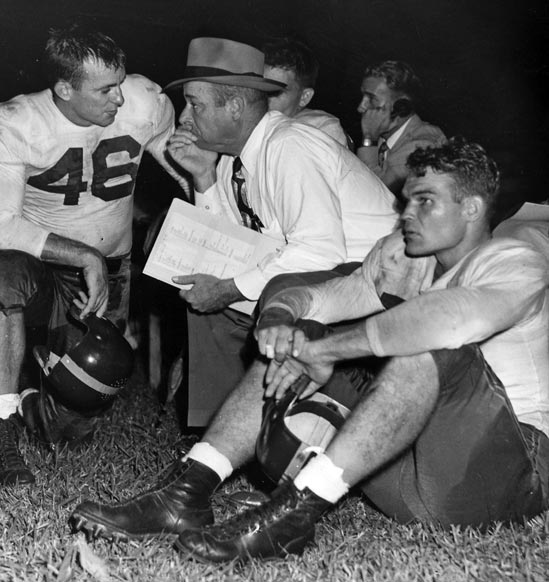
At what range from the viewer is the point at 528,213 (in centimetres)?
378

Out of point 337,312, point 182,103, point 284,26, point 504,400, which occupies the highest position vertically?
point 504,400

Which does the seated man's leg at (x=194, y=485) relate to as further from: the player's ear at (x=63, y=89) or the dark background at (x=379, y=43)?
the dark background at (x=379, y=43)

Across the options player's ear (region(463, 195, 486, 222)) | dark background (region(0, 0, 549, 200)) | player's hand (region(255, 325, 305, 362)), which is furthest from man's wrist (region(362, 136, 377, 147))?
player's hand (region(255, 325, 305, 362))

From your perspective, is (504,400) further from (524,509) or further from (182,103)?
(182,103)

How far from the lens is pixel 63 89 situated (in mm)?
4344

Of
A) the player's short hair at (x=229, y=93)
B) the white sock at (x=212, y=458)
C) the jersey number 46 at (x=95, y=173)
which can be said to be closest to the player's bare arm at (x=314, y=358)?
the white sock at (x=212, y=458)

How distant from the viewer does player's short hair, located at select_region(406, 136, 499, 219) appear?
10.5 feet

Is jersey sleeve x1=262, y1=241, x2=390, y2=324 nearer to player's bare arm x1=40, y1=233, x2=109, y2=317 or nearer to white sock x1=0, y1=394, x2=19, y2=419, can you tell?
player's bare arm x1=40, y1=233, x2=109, y2=317

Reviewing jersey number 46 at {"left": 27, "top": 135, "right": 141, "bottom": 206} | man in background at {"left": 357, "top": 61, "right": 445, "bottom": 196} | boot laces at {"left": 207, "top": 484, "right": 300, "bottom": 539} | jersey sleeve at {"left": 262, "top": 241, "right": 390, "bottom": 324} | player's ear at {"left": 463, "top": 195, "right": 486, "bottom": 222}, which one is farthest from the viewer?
man in background at {"left": 357, "top": 61, "right": 445, "bottom": 196}

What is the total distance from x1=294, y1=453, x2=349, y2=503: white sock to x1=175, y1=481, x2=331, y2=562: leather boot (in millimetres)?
23

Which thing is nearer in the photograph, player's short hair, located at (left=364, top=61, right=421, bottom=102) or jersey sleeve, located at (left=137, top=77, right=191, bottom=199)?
jersey sleeve, located at (left=137, top=77, right=191, bottom=199)

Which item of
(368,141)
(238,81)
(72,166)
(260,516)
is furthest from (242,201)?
(368,141)

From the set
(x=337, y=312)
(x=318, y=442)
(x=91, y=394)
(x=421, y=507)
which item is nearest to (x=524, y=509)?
(x=421, y=507)

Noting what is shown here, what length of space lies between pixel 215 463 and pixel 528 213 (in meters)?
1.63
